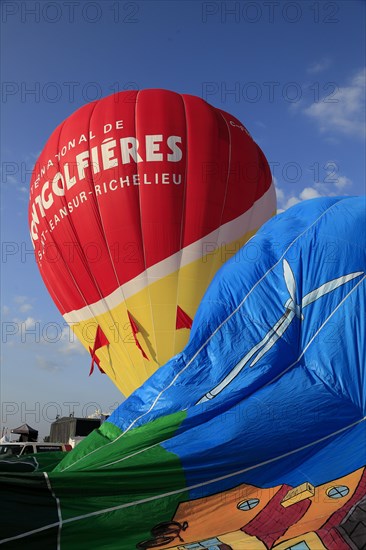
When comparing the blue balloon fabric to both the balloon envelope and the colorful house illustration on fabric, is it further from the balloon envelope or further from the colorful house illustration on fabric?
the balloon envelope

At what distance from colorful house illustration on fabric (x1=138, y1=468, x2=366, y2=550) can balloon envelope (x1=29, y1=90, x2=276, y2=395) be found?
5777mm

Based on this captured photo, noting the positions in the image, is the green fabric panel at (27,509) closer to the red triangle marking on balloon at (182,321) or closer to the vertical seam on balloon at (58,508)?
the vertical seam on balloon at (58,508)

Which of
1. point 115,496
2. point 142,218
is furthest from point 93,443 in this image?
point 142,218

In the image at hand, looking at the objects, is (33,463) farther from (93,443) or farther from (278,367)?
(278,367)

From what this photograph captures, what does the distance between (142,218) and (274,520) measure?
6849 mm

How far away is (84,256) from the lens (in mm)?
10039

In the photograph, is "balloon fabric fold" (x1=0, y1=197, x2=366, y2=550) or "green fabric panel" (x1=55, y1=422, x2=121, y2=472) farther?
"green fabric panel" (x1=55, y1=422, x2=121, y2=472)

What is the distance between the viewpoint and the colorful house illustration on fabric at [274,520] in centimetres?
328

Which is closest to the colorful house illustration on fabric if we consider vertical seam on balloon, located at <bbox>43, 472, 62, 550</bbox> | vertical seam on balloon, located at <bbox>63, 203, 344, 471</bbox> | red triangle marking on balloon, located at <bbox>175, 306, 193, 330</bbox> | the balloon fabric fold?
the balloon fabric fold

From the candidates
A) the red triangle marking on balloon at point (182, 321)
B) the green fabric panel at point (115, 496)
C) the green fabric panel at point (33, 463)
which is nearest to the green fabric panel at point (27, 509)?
the green fabric panel at point (115, 496)

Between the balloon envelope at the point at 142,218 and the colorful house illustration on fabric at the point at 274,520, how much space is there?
19.0 feet


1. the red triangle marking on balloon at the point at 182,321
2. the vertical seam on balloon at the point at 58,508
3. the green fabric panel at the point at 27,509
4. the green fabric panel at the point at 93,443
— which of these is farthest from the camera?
the red triangle marking on balloon at the point at 182,321

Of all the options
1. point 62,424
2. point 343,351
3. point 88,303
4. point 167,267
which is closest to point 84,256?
point 88,303

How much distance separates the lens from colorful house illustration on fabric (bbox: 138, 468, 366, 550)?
3.28m
